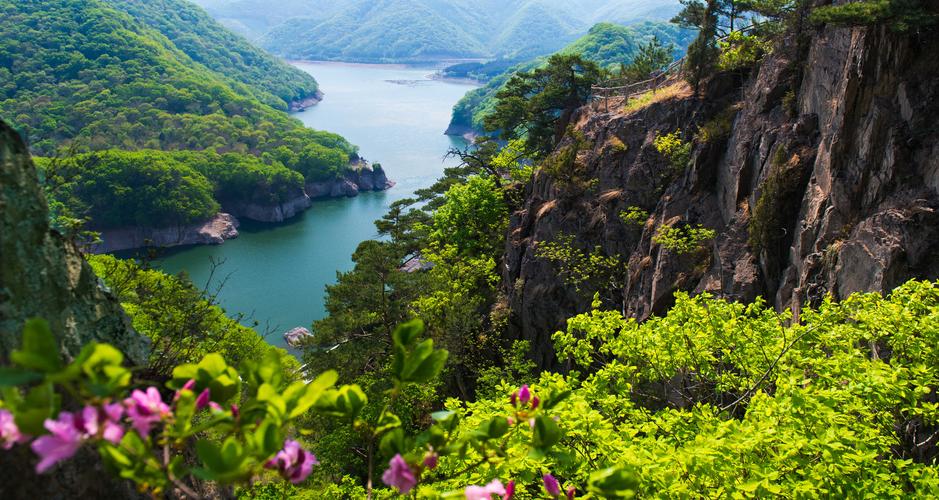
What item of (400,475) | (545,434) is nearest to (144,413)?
(400,475)

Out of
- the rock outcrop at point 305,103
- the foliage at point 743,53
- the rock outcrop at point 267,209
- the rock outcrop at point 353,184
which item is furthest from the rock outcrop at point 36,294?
the rock outcrop at point 305,103

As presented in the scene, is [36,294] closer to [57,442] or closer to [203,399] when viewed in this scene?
[203,399]

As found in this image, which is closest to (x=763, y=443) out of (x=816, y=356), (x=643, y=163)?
(x=816, y=356)

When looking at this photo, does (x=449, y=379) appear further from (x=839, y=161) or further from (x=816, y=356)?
(x=816, y=356)

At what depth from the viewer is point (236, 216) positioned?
3187 inches

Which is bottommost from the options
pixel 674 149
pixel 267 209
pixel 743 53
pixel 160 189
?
pixel 267 209

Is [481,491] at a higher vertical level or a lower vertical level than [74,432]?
lower

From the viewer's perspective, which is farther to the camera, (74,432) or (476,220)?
(476,220)

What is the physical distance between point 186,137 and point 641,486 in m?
107

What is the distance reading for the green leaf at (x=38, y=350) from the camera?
1949 mm

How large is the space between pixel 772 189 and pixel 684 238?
143 inches

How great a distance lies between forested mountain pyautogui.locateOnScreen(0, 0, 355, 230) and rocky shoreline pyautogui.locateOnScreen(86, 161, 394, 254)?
1.76 metres

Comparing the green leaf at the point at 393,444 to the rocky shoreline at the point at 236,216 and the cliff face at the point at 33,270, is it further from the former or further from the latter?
the rocky shoreline at the point at 236,216

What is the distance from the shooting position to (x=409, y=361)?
2859 mm
